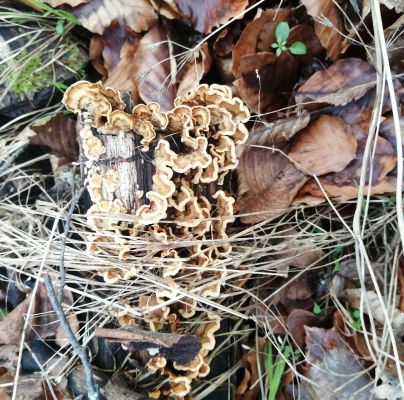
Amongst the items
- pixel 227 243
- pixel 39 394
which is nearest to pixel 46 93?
pixel 227 243

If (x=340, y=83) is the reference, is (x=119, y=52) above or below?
above

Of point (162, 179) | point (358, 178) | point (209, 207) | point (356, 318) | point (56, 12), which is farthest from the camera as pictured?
point (56, 12)

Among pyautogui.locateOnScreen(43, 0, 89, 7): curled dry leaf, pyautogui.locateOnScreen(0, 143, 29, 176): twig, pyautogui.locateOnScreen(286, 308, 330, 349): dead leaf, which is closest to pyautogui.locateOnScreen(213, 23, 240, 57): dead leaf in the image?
pyautogui.locateOnScreen(43, 0, 89, 7): curled dry leaf

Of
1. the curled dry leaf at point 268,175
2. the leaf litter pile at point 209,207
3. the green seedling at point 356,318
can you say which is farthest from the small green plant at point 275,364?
the curled dry leaf at point 268,175

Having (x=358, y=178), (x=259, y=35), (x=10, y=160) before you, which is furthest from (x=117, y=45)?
(x=358, y=178)

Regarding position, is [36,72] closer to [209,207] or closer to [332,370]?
[209,207]

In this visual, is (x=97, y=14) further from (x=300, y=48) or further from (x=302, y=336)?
(x=302, y=336)

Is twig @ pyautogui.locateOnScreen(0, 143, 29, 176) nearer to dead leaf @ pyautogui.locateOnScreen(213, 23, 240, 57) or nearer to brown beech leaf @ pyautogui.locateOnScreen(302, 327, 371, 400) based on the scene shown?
dead leaf @ pyautogui.locateOnScreen(213, 23, 240, 57)
